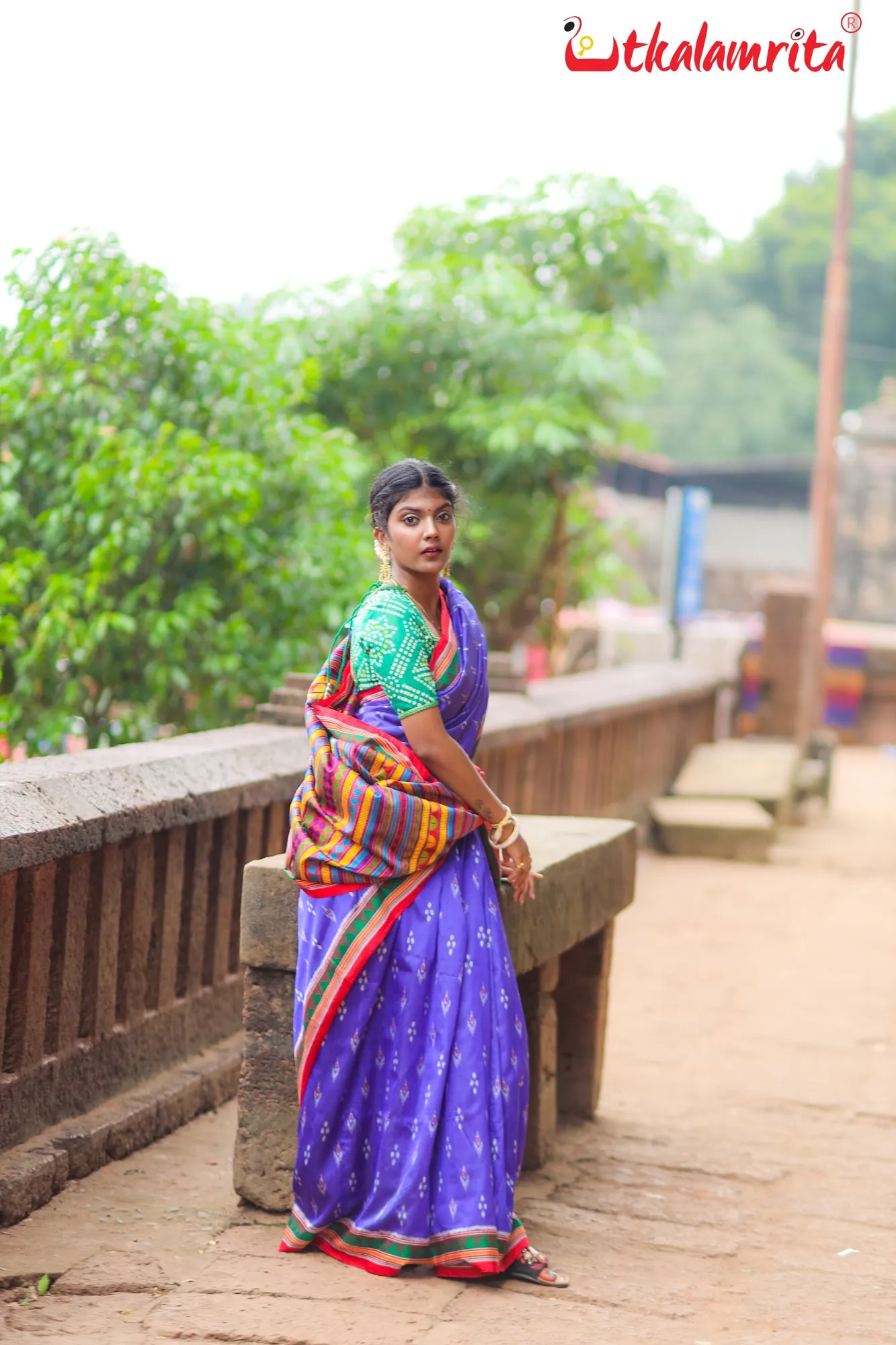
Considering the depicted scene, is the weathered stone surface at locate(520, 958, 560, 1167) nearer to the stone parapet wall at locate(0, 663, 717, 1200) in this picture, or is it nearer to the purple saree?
the purple saree

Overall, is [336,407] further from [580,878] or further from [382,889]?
[382,889]

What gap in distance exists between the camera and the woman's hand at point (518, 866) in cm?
329

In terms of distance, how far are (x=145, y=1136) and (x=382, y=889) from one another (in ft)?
3.76

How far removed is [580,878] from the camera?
4.08m

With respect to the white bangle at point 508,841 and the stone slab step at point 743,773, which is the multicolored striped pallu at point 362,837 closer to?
the white bangle at point 508,841

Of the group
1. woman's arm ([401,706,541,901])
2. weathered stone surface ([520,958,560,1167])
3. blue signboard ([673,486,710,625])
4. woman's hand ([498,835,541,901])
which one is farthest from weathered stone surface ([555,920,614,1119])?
blue signboard ([673,486,710,625])

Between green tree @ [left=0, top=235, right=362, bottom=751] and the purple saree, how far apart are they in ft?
7.29

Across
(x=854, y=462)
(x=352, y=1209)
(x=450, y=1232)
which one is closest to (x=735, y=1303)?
(x=450, y=1232)

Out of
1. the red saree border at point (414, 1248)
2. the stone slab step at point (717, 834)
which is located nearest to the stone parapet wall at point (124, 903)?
the red saree border at point (414, 1248)

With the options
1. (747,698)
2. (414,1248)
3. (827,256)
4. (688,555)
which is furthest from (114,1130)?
(827,256)

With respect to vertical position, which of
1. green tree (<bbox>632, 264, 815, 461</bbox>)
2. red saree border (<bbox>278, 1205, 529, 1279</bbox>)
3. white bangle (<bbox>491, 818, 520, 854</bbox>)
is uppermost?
green tree (<bbox>632, 264, 815, 461</bbox>)

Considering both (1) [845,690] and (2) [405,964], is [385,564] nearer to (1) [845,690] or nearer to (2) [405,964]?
(2) [405,964]

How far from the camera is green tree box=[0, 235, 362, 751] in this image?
5375 millimetres

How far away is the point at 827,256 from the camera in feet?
139
